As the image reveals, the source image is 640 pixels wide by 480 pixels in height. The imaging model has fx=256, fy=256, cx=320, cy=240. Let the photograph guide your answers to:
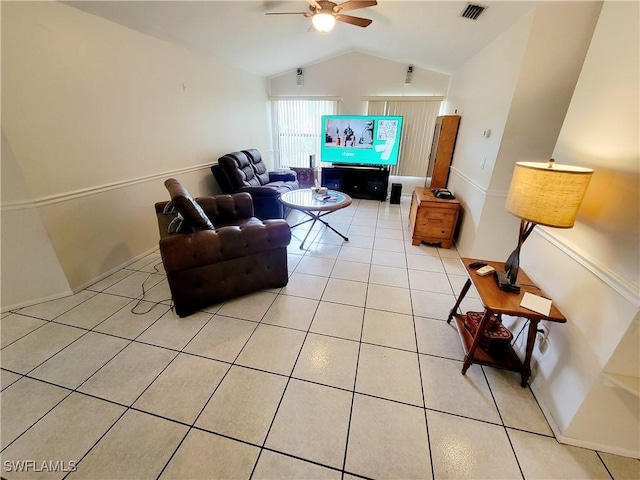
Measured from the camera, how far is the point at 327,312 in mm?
2057

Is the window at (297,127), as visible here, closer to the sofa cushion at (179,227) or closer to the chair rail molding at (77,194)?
the chair rail molding at (77,194)

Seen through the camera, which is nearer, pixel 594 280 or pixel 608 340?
pixel 608 340

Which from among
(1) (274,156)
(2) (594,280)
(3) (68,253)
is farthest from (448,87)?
(3) (68,253)

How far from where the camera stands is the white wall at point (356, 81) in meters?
4.74

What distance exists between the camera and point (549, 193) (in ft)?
3.75


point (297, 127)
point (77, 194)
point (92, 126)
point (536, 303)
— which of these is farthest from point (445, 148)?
point (77, 194)

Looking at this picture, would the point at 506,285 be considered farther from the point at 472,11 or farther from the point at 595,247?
the point at 472,11

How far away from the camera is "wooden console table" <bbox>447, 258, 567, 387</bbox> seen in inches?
51.3

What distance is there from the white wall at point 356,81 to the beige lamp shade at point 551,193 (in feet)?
14.4

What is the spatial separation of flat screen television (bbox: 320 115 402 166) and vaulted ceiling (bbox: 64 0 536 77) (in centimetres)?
108

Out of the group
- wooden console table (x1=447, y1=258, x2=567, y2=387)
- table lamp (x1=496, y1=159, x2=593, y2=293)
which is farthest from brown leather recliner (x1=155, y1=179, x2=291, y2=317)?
table lamp (x1=496, y1=159, x2=593, y2=293)

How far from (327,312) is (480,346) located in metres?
1.06

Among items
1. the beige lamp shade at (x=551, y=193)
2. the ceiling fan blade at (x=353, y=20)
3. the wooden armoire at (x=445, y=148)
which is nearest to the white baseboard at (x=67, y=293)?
the ceiling fan blade at (x=353, y=20)

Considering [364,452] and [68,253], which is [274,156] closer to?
[68,253]
